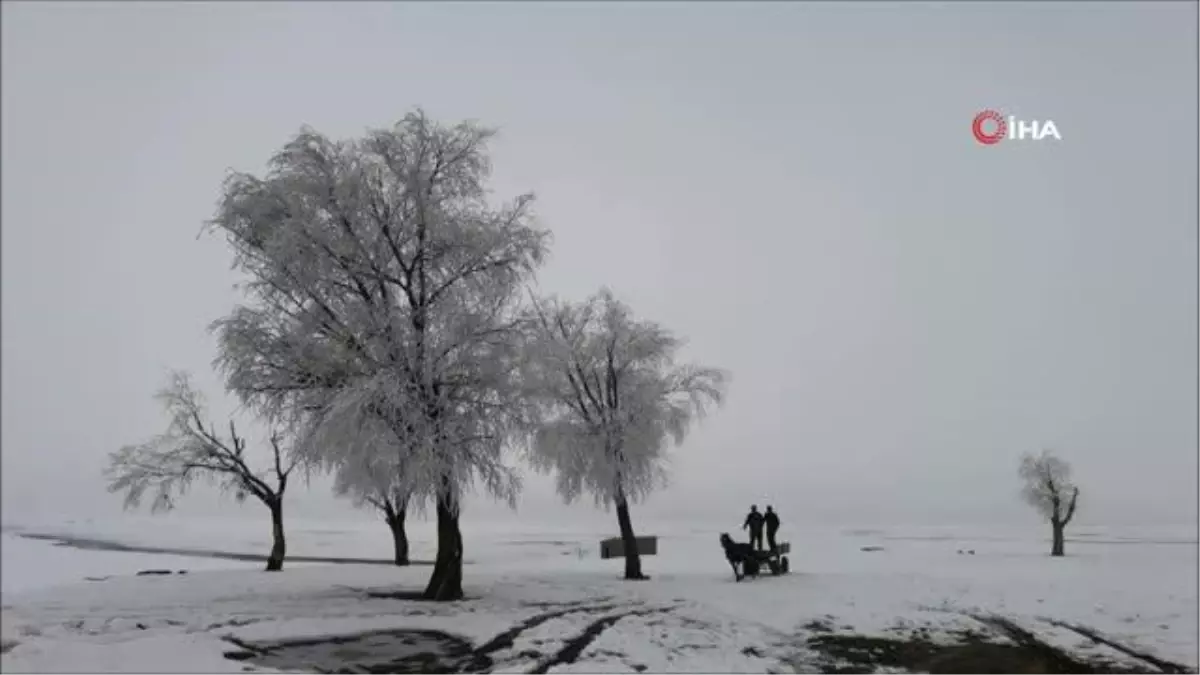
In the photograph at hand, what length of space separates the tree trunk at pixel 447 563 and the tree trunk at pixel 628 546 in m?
8.05

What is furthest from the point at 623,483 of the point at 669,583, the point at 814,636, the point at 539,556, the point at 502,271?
the point at 539,556

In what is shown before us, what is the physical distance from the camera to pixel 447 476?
53.0 feet

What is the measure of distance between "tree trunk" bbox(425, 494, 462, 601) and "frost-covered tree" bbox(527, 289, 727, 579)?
19.2 ft

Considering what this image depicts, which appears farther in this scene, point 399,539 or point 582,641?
point 399,539

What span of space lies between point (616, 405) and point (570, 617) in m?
11.5

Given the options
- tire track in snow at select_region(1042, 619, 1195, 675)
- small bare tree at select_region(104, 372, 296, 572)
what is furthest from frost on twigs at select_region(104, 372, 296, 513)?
tire track in snow at select_region(1042, 619, 1195, 675)

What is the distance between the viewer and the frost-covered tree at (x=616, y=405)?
81.9 ft

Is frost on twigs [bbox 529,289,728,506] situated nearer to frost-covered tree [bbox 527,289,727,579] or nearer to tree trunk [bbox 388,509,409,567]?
frost-covered tree [bbox 527,289,727,579]

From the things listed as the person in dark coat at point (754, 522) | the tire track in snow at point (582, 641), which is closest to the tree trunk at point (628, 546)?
the person in dark coat at point (754, 522)

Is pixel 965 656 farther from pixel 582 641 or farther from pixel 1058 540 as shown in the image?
pixel 1058 540

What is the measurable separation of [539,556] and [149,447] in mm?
18784

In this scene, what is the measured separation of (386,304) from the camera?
16.9m

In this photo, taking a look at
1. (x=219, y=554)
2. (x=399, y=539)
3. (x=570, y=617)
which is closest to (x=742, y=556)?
(x=570, y=617)

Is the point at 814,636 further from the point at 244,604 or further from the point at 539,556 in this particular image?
the point at 539,556
